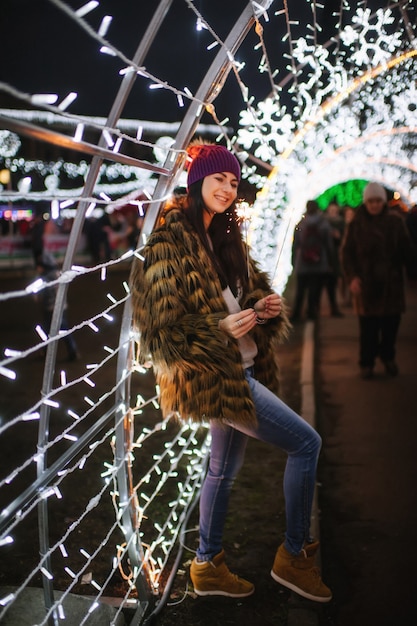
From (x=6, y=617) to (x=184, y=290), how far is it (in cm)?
157

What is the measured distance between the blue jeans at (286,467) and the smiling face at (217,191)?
75cm

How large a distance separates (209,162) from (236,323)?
29.7 inches

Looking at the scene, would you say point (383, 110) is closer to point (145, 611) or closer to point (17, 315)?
point (17, 315)

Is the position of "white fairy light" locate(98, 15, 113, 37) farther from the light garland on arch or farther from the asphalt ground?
the asphalt ground

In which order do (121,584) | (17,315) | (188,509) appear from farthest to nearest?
(17,315) < (188,509) < (121,584)

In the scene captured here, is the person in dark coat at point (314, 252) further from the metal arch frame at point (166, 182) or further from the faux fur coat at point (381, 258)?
the metal arch frame at point (166, 182)

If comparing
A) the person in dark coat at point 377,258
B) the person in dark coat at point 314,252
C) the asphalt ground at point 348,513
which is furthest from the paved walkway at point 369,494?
the person in dark coat at point 314,252

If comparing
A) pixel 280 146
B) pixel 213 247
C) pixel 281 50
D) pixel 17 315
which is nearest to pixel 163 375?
pixel 213 247

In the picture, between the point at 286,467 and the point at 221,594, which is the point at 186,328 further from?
the point at 221,594

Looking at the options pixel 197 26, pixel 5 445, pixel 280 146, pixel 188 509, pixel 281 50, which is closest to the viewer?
pixel 197 26

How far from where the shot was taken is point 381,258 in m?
6.94

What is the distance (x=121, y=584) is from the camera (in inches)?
135

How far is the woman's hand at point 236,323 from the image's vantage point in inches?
103

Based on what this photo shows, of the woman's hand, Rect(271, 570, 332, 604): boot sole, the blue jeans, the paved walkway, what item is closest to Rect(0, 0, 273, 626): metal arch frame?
the blue jeans
